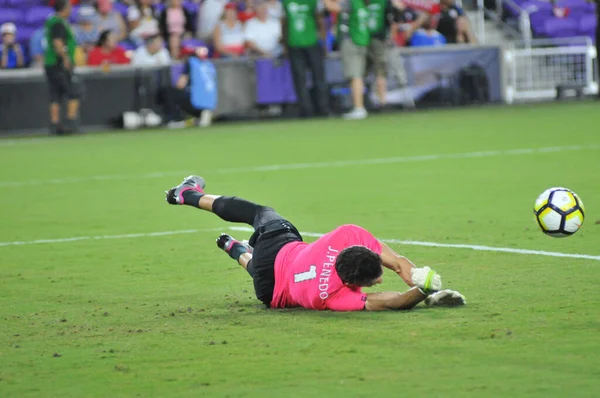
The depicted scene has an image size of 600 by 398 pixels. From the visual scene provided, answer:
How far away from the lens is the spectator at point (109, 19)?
25994 mm

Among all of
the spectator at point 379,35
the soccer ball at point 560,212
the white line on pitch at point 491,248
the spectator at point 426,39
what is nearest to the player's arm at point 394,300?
the soccer ball at point 560,212

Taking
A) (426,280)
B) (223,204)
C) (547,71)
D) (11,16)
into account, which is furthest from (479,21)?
(426,280)

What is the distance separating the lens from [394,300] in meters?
6.71

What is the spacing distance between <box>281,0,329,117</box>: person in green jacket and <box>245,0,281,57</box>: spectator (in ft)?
4.62

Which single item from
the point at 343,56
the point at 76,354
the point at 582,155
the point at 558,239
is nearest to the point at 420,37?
the point at 343,56

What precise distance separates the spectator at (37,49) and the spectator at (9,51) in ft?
0.82

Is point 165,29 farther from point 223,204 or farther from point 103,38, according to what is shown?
point 223,204

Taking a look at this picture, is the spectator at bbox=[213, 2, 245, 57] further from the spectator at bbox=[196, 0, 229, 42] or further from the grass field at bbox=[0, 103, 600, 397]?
the grass field at bbox=[0, 103, 600, 397]

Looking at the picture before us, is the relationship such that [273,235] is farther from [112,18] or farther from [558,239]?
[112,18]

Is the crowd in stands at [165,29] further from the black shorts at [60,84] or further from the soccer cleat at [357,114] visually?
the soccer cleat at [357,114]

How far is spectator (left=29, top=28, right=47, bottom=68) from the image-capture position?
24781 millimetres

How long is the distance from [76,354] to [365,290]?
2.12 metres

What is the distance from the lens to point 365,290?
750 cm

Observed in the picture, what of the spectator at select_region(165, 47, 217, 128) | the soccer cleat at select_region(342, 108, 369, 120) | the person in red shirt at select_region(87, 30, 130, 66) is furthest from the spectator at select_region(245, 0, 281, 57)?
the person in red shirt at select_region(87, 30, 130, 66)
